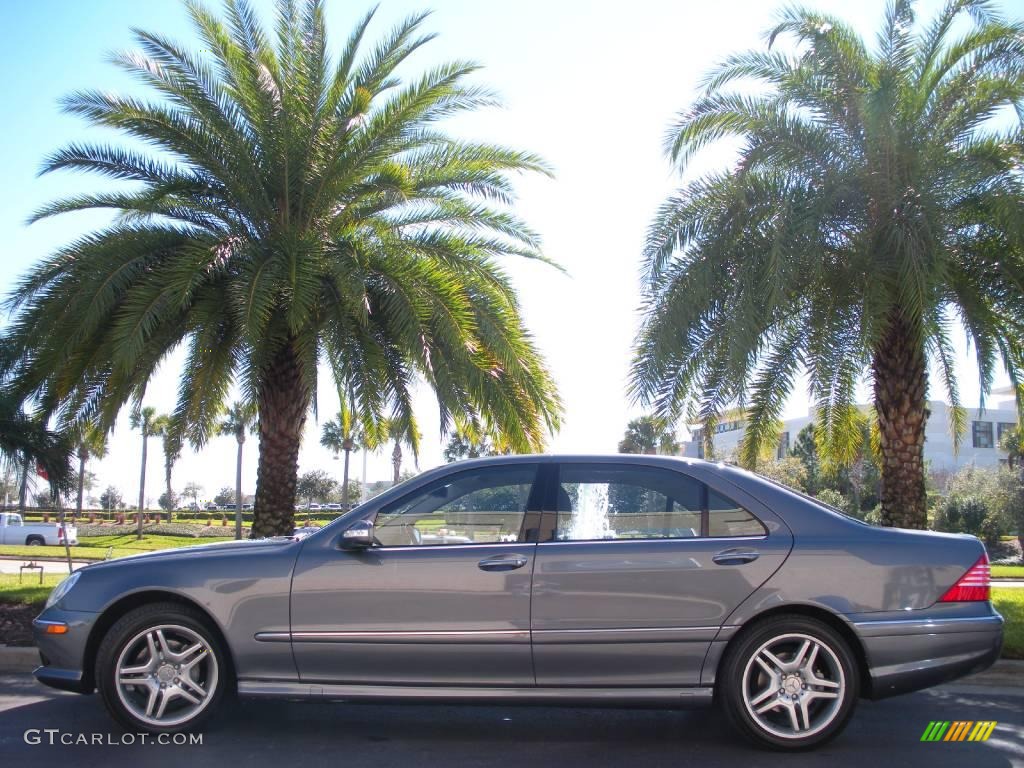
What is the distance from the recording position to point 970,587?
5090 mm

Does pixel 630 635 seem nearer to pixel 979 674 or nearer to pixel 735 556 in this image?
pixel 735 556

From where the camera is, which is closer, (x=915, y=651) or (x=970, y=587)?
(x=915, y=651)

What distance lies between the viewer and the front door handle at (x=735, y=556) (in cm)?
506

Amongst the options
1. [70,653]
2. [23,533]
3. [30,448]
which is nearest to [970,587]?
[70,653]

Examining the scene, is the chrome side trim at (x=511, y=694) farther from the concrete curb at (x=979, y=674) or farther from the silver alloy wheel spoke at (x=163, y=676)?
the concrete curb at (x=979, y=674)

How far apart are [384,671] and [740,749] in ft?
6.51

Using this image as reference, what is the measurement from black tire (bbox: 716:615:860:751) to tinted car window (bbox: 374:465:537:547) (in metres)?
1.40

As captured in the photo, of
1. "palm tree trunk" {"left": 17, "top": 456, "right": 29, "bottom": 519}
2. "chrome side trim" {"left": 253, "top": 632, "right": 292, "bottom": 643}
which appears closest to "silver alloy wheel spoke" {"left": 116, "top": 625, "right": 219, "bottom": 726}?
"chrome side trim" {"left": 253, "top": 632, "right": 292, "bottom": 643}

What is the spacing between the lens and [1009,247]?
10469 mm

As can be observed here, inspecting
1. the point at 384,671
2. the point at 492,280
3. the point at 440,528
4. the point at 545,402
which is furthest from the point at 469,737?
the point at 492,280

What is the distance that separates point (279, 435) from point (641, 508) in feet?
24.3

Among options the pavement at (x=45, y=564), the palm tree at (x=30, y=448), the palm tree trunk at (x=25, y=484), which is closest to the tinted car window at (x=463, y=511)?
the palm tree at (x=30, y=448)

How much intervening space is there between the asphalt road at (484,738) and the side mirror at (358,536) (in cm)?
110

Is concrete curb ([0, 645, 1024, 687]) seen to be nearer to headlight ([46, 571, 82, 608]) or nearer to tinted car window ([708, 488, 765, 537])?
headlight ([46, 571, 82, 608])
